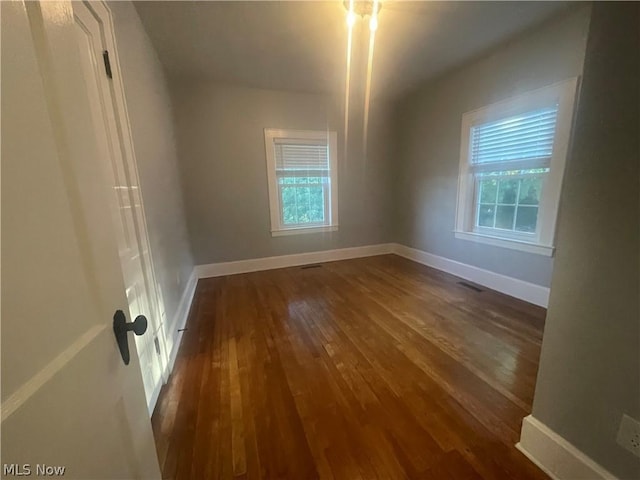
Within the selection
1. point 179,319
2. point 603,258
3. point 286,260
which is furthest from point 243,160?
point 603,258

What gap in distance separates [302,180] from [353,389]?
3053 mm

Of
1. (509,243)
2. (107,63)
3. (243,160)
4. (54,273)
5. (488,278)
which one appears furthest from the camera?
(243,160)

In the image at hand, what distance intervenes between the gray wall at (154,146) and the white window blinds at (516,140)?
3.33 meters

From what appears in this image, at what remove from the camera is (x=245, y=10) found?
2.02 metres

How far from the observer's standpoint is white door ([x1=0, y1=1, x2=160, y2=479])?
0.39 metres

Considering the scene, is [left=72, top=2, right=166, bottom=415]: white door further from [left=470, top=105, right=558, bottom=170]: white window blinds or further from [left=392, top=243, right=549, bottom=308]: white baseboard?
[left=470, top=105, right=558, bottom=170]: white window blinds

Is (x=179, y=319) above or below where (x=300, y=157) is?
below

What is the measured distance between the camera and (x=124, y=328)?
71 centimetres

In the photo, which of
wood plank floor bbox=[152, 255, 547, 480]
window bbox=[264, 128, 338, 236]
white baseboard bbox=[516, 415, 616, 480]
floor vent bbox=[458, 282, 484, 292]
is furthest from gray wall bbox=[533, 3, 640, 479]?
window bbox=[264, 128, 338, 236]

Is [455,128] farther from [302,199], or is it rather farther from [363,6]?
[302,199]

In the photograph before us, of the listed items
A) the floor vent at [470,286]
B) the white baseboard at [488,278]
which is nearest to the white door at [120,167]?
the white baseboard at [488,278]

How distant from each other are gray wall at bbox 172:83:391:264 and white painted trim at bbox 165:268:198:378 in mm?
816

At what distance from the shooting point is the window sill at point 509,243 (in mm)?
2537

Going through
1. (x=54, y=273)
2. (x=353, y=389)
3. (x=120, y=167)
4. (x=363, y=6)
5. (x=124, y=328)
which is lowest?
(x=353, y=389)
